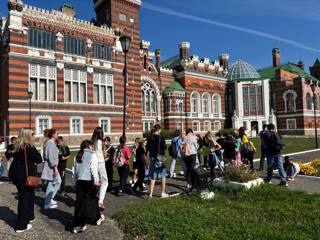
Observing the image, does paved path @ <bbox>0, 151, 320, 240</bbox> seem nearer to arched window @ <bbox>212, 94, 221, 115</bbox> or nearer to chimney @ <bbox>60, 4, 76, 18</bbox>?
chimney @ <bbox>60, 4, 76, 18</bbox>

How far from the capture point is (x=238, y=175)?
8.00 meters

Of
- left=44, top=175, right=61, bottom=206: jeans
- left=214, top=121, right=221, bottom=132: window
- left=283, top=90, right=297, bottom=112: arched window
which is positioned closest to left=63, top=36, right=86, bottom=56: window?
left=44, top=175, right=61, bottom=206: jeans

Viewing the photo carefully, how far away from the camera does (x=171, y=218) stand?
5.50 m

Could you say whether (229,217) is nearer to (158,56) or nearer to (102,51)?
(102,51)

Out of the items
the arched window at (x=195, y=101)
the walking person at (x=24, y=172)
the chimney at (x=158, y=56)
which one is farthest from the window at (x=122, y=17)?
the walking person at (x=24, y=172)

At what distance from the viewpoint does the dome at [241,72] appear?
4922 cm

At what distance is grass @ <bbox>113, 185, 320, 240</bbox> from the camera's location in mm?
4770

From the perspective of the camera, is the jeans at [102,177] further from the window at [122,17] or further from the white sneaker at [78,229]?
the window at [122,17]

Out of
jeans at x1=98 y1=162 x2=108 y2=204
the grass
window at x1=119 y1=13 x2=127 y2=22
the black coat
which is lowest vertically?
the grass

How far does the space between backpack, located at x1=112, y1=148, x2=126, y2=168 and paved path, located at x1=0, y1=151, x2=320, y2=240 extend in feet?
3.32

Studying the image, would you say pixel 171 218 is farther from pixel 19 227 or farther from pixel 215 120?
pixel 215 120

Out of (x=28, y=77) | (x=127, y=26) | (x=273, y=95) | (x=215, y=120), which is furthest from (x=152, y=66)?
(x=273, y=95)

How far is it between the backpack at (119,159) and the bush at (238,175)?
11.1ft

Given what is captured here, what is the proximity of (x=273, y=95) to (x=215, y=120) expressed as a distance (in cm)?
1283
